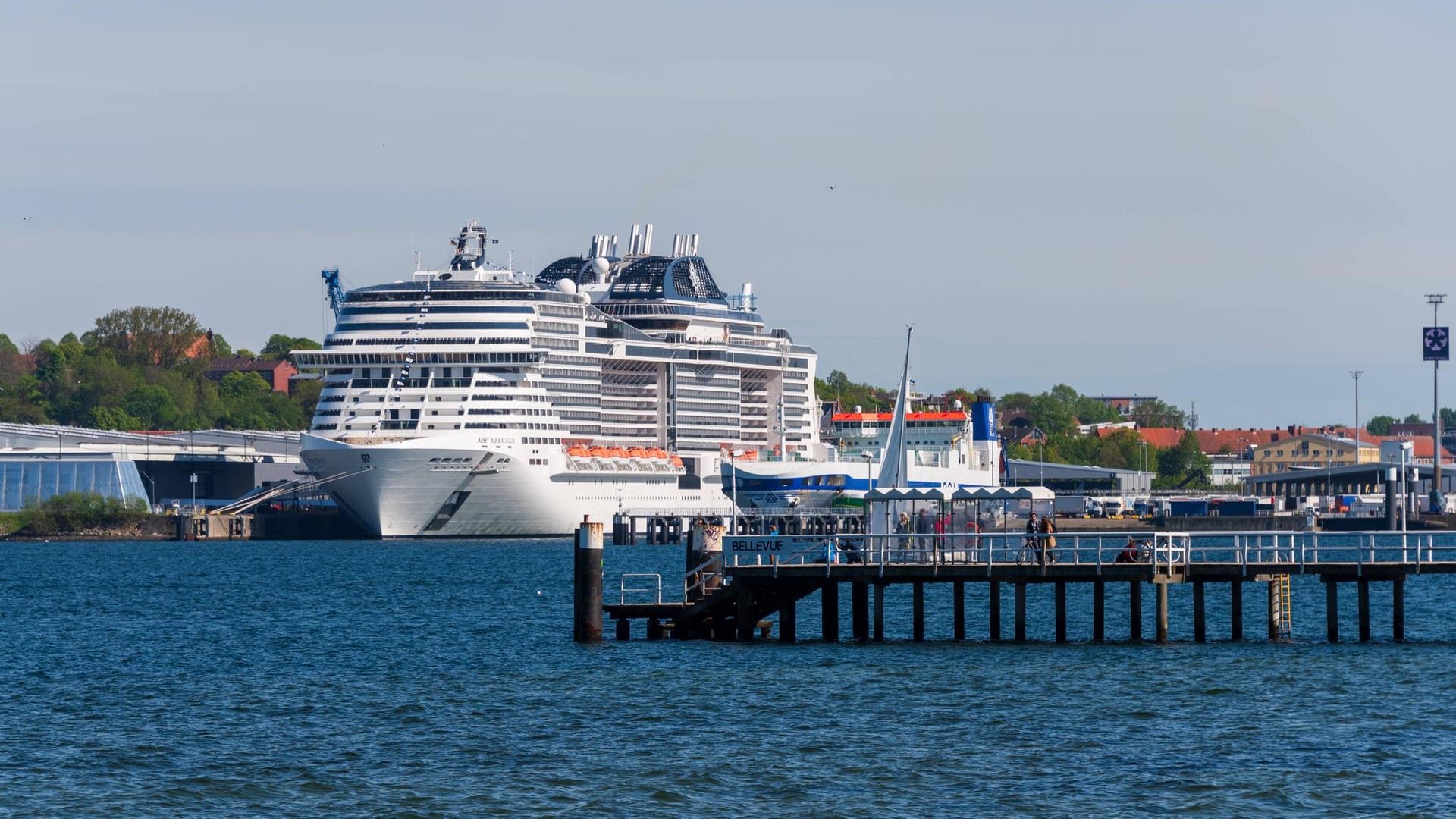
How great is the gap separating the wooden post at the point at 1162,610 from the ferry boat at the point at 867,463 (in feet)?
229

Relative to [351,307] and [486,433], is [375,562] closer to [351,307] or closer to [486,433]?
[486,433]

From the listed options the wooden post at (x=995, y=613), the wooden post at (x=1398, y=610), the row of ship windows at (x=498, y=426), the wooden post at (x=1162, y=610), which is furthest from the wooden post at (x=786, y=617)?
the row of ship windows at (x=498, y=426)

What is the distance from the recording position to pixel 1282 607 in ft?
185

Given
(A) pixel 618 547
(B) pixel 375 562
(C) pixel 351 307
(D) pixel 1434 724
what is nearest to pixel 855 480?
(A) pixel 618 547

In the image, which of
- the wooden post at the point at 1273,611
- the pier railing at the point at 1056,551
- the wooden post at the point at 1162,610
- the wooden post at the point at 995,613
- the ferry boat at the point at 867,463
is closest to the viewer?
the pier railing at the point at 1056,551

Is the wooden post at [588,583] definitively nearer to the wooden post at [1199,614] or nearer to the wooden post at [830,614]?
the wooden post at [830,614]

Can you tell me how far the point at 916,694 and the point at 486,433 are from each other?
91.5 metres

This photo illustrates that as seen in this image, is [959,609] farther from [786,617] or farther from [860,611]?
[786,617]

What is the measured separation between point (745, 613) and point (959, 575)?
541 centimetres

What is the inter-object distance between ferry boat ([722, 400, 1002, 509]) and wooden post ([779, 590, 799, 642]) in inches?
2735

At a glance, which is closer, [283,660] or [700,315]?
[283,660]

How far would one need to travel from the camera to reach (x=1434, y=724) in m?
40.8

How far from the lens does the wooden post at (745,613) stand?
5262 cm

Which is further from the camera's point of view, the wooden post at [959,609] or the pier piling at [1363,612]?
the wooden post at [959,609]
